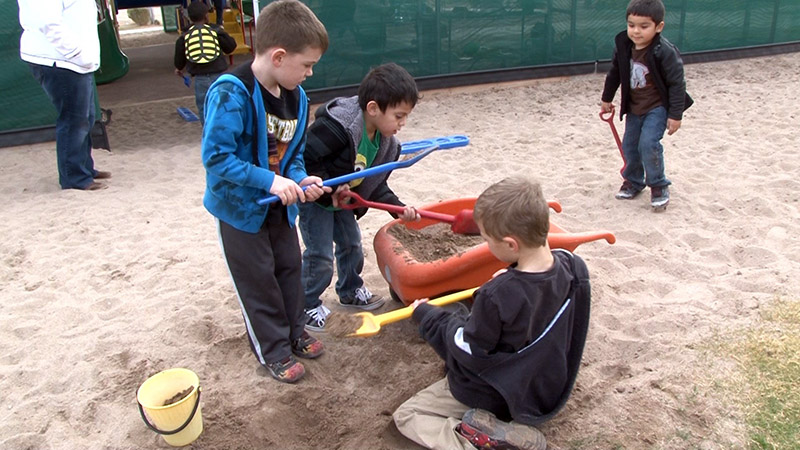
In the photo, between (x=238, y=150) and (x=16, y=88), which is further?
(x=16, y=88)

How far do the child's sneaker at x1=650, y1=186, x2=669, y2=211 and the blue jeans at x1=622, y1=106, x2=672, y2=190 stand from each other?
0.03m

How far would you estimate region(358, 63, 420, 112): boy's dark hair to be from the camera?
229cm

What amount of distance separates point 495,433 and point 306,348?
91 cm

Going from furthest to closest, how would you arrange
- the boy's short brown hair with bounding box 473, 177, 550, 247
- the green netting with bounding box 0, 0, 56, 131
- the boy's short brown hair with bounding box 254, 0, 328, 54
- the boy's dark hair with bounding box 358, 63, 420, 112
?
the green netting with bounding box 0, 0, 56, 131
the boy's dark hair with bounding box 358, 63, 420, 112
the boy's short brown hair with bounding box 254, 0, 328, 54
the boy's short brown hair with bounding box 473, 177, 550, 247

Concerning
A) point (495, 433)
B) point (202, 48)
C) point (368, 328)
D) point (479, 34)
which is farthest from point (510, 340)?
point (479, 34)

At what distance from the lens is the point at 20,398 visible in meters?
2.29

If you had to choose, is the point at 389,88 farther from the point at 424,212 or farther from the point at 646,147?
the point at 646,147

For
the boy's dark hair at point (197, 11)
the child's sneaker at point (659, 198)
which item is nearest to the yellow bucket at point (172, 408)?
the child's sneaker at point (659, 198)

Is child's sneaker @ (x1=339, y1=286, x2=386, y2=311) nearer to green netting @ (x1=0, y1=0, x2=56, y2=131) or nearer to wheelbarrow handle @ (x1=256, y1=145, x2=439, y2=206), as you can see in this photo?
wheelbarrow handle @ (x1=256, y1=145, x2=439, y2=206)

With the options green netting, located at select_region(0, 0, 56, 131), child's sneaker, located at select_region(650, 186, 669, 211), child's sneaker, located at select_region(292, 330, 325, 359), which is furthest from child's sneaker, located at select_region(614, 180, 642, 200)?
green netting, located at select_region(0, 0, 56, 131)

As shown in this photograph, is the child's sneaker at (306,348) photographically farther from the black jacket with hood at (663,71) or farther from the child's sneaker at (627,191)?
the black jacket with hood at (663,71)

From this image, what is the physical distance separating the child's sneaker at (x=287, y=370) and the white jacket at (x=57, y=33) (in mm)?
3001

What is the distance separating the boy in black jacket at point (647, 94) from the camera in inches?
141

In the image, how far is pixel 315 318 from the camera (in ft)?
8.90
